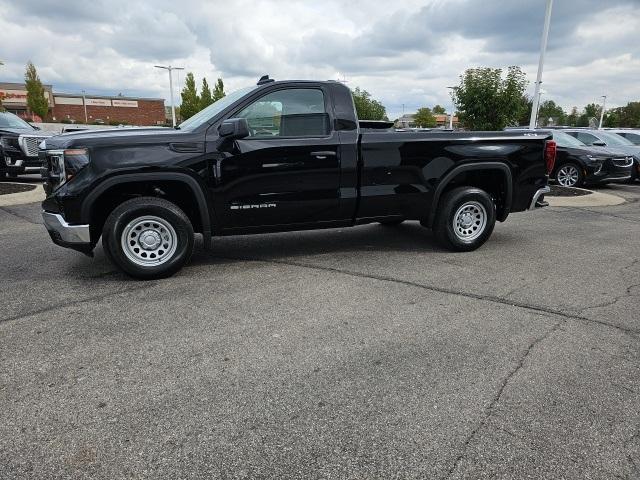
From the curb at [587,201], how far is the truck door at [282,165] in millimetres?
7042

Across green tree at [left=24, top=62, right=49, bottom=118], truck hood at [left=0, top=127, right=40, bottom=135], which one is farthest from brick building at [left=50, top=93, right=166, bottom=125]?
truck hood at [left=0, top=127, right=40, bottom=135]

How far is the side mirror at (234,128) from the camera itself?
4855mm

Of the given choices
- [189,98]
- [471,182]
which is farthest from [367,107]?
[471,182]

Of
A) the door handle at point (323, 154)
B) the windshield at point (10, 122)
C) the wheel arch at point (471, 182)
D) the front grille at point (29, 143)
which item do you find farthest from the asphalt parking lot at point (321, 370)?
the windshield at point (10, 122)

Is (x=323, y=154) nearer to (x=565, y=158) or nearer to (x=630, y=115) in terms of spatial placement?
(x=565, y=158)

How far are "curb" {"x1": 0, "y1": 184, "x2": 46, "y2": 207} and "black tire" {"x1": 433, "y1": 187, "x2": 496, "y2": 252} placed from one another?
8.26 metres

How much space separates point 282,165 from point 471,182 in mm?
2673

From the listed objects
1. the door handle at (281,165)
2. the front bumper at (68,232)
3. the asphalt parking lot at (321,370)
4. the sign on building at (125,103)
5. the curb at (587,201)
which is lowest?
the curb at (587,201)

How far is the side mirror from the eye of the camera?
15.9 feet

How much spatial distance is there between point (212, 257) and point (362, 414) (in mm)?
3633

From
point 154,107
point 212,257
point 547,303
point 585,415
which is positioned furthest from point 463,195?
point 154,107

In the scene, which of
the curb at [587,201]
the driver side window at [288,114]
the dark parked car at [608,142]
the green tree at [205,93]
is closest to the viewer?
the driver side window at [288,114]

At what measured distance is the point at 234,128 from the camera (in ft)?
15.9

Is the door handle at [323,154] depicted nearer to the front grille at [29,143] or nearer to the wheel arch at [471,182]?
the wheel arch at [471,182]
